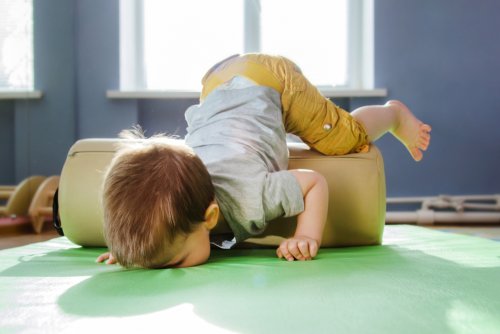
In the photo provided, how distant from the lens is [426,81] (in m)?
2.69

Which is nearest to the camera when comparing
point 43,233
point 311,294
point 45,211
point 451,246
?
point 311,294

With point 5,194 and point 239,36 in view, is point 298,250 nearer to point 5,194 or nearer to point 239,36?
point 5,194

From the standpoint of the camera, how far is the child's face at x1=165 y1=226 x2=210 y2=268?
857 mm

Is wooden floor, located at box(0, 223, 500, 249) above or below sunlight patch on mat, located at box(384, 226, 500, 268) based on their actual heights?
below

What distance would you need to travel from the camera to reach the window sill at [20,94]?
6.66 feet

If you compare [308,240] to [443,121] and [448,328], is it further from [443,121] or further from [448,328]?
[443,121]

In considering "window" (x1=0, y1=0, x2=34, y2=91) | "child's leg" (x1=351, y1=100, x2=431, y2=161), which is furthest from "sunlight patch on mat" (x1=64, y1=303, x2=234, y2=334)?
"window" (x1=0, y1=0, x2=34, y2=91)

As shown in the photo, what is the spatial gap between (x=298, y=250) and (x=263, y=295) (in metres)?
0.30

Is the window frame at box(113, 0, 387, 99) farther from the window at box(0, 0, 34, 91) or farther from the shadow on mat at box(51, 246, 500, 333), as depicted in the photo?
the shadow on mat at box(51, 246, 500, 333)

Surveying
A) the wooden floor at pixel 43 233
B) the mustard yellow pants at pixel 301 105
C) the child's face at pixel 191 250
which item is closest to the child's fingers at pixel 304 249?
the child's face at pixel 191 250

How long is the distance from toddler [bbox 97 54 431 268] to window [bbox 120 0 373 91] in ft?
4.75

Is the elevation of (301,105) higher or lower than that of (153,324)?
higher

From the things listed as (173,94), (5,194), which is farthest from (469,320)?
(173,94)

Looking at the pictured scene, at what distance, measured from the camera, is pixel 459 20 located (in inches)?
106
